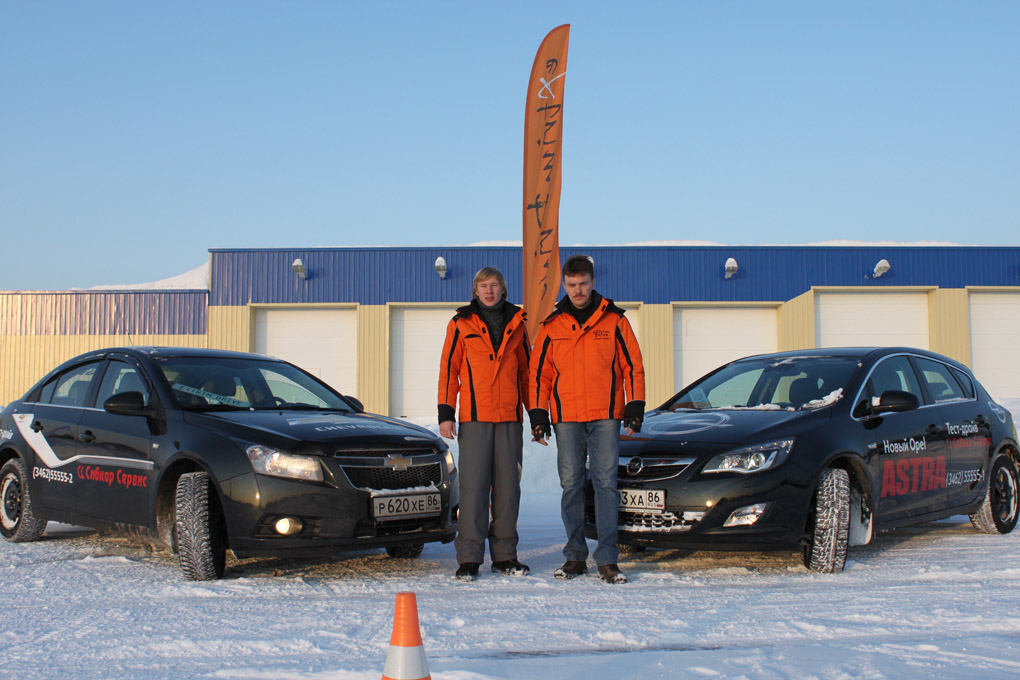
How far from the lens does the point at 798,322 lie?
75.4 feet

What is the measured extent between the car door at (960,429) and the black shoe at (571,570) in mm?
2805

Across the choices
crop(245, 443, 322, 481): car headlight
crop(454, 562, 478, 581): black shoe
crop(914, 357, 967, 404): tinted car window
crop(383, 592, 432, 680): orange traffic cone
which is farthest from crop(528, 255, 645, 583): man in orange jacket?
crop(383, 592, 432, 680): orange traffic cone

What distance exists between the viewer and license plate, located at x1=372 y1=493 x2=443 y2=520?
15.7 feet

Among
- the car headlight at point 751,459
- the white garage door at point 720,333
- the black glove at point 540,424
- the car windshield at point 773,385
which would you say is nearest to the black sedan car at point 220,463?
the black glove at point 540,424

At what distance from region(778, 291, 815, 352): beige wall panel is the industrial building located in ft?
0.12

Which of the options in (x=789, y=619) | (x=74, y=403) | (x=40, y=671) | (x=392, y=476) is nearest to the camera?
(x=40, y=671)

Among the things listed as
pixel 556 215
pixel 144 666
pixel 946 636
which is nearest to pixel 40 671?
pixel 144 666

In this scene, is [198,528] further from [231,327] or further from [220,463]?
[231,327]

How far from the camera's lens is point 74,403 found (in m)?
5.96

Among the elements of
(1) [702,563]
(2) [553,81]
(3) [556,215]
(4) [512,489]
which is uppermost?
(2) [553,81]

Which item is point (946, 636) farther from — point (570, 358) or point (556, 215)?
point (556, 215)

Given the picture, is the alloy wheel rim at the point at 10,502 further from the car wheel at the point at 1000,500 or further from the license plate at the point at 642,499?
the car wheel at the point at 1000,500

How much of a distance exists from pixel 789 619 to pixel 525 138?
876 centimetres

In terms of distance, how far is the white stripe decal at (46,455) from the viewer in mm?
5230
